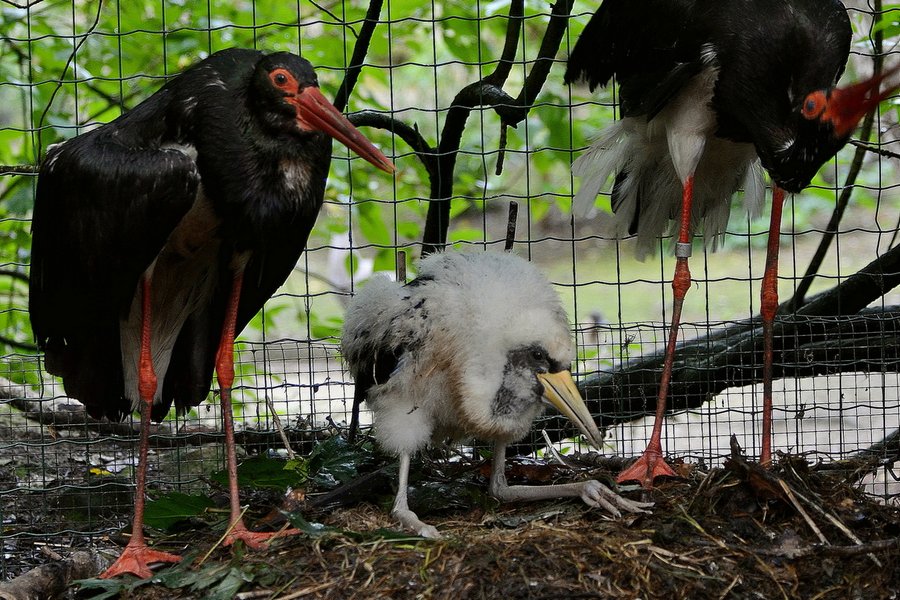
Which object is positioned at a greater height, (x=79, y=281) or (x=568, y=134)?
(x=568, y=134)

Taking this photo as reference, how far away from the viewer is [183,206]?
351 cm

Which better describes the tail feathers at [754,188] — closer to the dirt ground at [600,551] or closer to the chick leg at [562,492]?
the dirt ground at [600,551]

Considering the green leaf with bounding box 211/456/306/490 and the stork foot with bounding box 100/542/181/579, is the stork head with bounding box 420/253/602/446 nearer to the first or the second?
the green leaf with bounding box 211/456/306/490

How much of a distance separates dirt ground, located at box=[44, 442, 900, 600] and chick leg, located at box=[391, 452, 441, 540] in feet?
0.20

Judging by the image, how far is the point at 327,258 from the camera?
14.8 metres

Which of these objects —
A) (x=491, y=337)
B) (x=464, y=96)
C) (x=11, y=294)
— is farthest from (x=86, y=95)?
(x=491, y=337)

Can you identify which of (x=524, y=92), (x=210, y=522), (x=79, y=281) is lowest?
(x=210, y=522)

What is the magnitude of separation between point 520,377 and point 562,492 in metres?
0.48

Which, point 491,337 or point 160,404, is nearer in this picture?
point 491,337

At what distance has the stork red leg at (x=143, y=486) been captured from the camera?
12.1 ft

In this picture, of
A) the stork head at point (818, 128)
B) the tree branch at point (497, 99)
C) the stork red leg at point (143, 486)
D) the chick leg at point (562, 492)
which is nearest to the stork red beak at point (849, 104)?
the stork head at point (818, 128)

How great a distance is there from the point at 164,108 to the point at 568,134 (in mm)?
2070

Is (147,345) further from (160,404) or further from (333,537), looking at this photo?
(333,537)

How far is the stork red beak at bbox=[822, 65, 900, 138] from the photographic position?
151 inches
